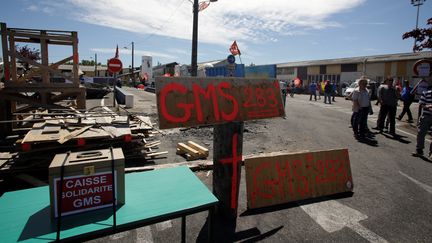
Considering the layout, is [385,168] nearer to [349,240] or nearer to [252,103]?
[349,240]

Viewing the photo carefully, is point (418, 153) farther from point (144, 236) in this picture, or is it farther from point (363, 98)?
point (144, 236)

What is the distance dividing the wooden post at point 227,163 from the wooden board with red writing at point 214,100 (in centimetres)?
20

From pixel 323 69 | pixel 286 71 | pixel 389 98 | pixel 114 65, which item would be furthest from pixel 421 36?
pixel 286 71

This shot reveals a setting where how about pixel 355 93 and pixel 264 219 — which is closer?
pixel 264 219

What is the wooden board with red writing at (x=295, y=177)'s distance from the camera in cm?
411

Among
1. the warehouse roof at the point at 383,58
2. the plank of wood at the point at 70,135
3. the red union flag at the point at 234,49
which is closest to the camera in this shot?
the plank of wood at the point at 70,135

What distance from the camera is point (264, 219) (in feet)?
12.6

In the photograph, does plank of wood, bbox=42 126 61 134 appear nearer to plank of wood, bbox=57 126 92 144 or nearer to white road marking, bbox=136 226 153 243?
plank of wood, bbox=57 126 92 144

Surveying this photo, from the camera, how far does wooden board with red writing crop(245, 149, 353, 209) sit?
4109 millimetres

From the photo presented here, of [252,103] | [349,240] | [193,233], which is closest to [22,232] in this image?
[193,233]

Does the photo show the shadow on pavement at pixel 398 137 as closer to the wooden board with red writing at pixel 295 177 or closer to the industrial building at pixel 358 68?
the wooden board with red writing at pixel 295 177

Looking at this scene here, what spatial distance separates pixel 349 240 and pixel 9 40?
361 inches

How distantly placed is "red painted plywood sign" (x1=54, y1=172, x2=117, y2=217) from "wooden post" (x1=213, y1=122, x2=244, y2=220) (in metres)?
1.58

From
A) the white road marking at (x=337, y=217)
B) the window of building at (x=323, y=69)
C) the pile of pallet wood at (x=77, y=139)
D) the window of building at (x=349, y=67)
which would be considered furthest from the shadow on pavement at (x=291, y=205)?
the window of building at (x=323, y=69)
